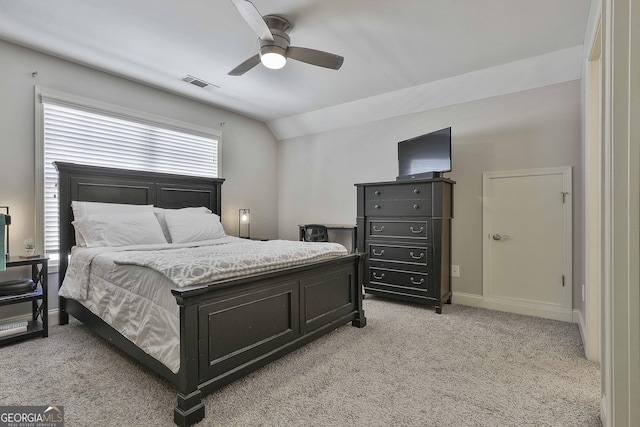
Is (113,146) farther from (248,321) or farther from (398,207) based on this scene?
(398,207)

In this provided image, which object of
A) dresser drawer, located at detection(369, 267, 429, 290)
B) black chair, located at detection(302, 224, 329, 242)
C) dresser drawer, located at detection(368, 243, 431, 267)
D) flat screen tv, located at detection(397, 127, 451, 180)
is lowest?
dresser drawer, located at detection(369, 267, 429, 290)

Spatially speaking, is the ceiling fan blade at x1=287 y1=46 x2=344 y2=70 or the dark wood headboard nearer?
the ceiling fan blade at x1=287 y1=46 x2=344 y2=70

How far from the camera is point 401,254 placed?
12.3 ft

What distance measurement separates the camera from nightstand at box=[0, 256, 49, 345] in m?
2.66

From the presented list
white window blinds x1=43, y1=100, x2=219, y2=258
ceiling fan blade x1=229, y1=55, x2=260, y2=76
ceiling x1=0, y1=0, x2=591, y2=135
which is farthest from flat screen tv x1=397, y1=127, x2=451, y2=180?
white window blinds x1=43, y1=100, x2=219, y2=258

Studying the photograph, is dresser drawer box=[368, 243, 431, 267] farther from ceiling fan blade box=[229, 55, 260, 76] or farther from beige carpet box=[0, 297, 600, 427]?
ceiling fan blade box=[229, 55, 260, 76]

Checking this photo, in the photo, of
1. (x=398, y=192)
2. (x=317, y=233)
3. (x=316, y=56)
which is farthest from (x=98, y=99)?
(x=398, y=192)

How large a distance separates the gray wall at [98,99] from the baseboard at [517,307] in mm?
3251

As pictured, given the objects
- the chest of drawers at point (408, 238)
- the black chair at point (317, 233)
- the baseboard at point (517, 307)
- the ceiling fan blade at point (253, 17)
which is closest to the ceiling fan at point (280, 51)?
the ceiling fan blade at point (253, 17)

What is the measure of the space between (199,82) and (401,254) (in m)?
3.14

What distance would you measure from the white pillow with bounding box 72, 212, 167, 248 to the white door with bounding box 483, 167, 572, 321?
3.60 m

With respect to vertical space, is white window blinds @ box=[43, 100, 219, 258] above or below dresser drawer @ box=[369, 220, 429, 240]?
above

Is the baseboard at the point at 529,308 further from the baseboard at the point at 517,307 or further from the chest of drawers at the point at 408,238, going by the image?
the chest of drawers at the point at 408,238

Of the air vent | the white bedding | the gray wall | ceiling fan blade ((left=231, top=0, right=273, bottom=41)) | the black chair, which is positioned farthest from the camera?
the black chair
